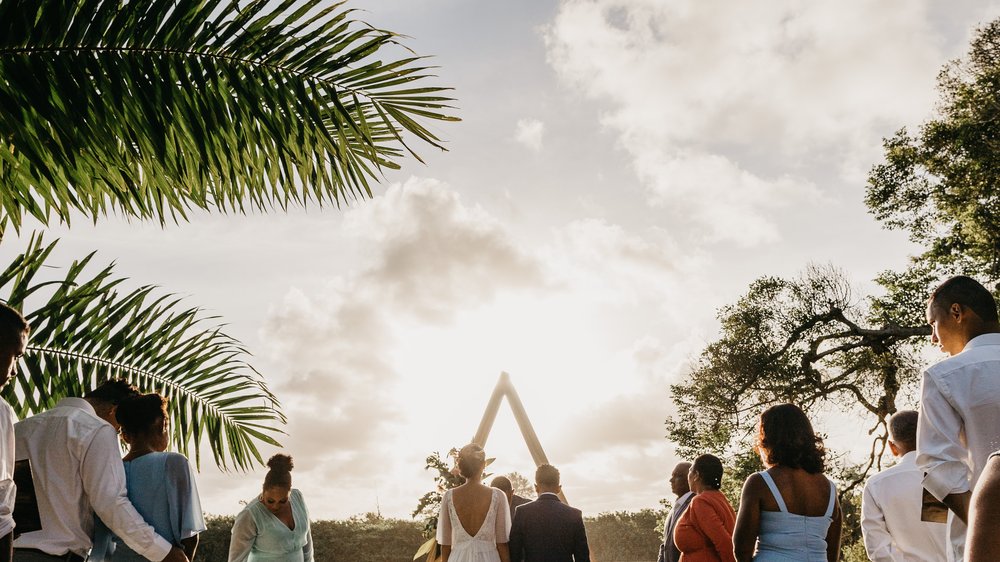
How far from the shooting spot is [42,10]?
254cm

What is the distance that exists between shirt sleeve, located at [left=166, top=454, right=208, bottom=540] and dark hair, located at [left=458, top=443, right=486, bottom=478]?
2.97 meters

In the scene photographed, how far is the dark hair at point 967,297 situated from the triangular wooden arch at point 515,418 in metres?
10.1

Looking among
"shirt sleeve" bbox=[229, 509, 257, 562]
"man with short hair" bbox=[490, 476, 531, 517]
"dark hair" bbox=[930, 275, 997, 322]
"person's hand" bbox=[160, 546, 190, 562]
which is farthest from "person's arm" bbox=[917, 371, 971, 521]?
"man with short hair" bbox=[490, 476, 531, 517]

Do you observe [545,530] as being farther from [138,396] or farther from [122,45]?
[122,45]

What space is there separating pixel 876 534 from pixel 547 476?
9.85 feet

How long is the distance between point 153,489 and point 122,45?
6.58 feet

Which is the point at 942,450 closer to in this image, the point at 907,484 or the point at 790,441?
the point at 790,441

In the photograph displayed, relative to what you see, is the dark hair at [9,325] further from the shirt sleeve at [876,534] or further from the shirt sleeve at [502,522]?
the shirt sleeve at [502,522]

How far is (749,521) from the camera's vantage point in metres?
4.00

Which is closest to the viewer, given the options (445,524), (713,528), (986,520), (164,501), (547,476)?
(986,520)

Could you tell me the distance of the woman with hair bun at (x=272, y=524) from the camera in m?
5.92

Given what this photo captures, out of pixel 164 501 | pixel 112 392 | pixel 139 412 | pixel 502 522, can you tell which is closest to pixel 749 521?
pixel 164 501

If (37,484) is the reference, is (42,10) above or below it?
above

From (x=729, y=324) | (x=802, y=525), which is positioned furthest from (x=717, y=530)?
(x=729, y=324)
